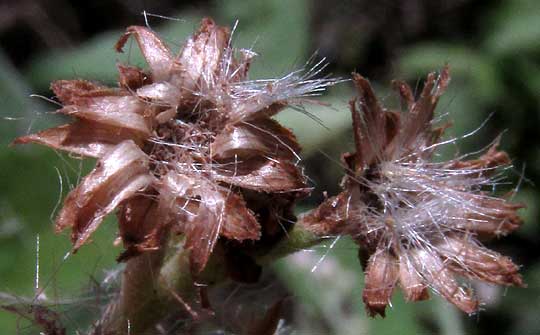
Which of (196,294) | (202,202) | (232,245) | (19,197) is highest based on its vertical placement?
(202,202)

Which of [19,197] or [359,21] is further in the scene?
[359,21]

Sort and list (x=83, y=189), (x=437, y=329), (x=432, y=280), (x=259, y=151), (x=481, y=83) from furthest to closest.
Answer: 1. (x=481, y=83)
2. (x=437, y=329)
3. (x=432, y=280)
4. (x=259, y=151)
5. (x=83, y=189)

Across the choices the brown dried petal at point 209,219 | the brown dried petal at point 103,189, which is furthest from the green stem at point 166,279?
the brown dried petal at point 103,189

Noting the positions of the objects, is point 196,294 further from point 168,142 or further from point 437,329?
point 437,329

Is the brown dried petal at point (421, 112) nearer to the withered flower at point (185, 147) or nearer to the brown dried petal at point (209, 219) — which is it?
the withered flower at point (185, 147)

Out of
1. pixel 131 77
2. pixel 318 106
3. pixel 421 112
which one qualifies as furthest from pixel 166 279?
pixel 318 106

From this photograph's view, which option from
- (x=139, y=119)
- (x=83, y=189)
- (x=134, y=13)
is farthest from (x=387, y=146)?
(x=134, y=13)
